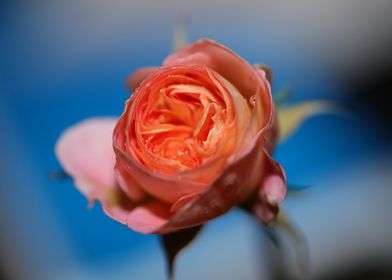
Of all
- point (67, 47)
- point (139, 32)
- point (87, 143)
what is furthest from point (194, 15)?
point (87, 143)

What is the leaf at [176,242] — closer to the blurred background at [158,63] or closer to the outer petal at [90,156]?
the outer petal at [90,156]

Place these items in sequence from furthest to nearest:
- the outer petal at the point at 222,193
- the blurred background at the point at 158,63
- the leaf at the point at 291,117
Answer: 1. the blurred background at the point at 158,63
2. the leaf at the point at 291,117
3. the outer petal at the point at 222,193

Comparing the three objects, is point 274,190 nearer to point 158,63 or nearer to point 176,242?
point 176,242

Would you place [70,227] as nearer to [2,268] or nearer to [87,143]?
[2,268]

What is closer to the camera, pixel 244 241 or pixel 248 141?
pixel 248 141

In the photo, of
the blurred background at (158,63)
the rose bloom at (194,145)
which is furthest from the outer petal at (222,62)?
the blurred background at (158,63)

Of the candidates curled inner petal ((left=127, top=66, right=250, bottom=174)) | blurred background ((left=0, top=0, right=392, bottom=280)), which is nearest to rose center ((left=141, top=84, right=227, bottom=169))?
curled inner petal ((left=127, top=66, right=250, bottom=174))

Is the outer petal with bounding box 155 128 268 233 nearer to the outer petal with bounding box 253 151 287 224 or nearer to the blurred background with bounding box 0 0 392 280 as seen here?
the outer petal with bounding box 253 151 287 224
